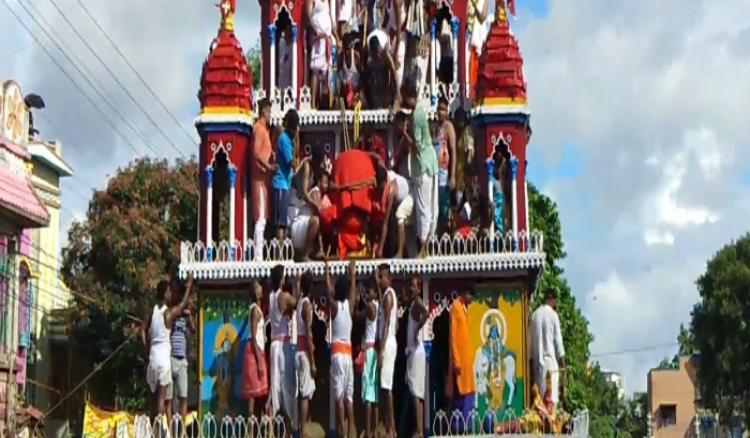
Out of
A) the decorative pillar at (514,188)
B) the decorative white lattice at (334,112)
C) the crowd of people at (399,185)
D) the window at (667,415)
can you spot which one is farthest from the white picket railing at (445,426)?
the window at (667,415)

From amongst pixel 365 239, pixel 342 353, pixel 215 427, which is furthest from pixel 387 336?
pixel 215 427

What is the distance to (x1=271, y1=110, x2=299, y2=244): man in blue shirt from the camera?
71.3 feet

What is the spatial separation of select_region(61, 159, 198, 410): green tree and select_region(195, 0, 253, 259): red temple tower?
11039 millimetres

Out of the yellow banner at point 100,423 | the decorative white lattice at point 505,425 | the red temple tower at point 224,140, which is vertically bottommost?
the decorative white lattice at point 505,425

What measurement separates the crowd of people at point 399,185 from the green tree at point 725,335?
20.0 meters

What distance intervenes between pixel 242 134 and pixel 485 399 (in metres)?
5.52

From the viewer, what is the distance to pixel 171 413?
2050 centimetres

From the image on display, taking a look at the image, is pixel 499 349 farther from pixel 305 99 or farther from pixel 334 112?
pixel 305 99

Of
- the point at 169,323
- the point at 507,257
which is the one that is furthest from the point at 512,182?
the point at 169,323

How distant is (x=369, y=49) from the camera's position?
2273 cm

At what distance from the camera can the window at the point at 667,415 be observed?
7012cm

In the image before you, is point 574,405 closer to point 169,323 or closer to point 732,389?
point 732,389

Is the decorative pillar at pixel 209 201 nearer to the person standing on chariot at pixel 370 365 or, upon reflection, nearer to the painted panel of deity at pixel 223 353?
the painted panel of deity at pixel 223 353

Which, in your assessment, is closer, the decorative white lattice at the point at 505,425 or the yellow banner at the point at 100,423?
the decorative white lattice at the point at 505,425
